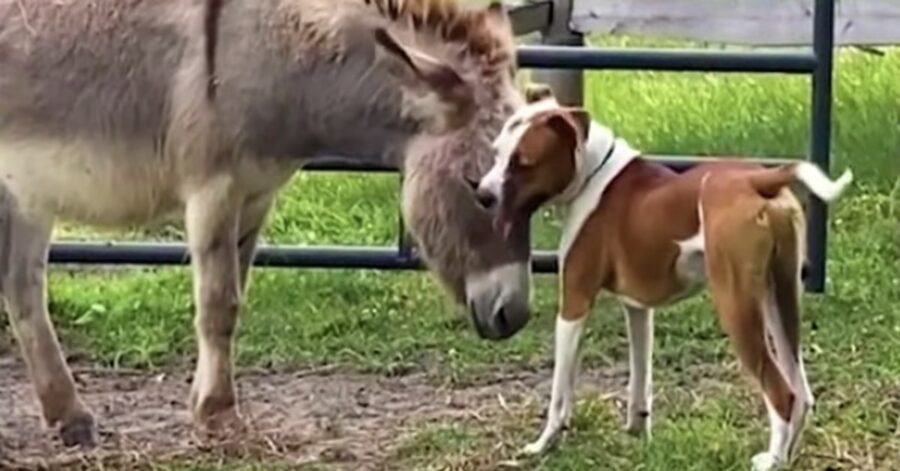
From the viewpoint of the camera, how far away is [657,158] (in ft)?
22.1

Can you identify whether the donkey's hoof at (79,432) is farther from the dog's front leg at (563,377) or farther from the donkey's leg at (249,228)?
the dog's front leg at (563,377)

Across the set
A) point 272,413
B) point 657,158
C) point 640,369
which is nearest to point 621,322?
point 657,158

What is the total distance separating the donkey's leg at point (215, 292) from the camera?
5.18 metres

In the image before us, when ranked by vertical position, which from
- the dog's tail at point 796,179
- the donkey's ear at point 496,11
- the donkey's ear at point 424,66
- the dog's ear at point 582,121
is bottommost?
the dog's tail at point 796,179

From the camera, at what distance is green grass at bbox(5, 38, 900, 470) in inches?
202

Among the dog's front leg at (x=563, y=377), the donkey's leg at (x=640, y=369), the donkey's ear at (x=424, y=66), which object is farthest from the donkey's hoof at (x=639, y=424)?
the donkey's ear at (x=424, y=66)

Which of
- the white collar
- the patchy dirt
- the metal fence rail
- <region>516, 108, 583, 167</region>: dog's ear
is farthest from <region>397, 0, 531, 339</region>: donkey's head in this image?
the metal fence rail

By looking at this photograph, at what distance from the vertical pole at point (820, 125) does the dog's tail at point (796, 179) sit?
205cm

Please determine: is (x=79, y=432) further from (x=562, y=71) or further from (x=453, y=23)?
(x=562, y=71)

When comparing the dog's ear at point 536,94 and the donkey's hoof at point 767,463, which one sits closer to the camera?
the donkey's hoof at point 767,463

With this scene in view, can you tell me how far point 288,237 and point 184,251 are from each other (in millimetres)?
935

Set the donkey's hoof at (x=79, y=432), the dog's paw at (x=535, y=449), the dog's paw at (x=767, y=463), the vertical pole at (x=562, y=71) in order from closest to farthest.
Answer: the dog's paw at (x=767, y=463), the dog's paw at (x=535, y=449), the donkey's hoof at (x=79, y=432), the vertical pole at (x=562, y=71)

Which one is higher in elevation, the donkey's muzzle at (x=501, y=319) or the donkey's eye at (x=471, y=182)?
the donkey's eye at (x=471, y=182)

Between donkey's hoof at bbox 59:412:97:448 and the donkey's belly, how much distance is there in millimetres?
505
